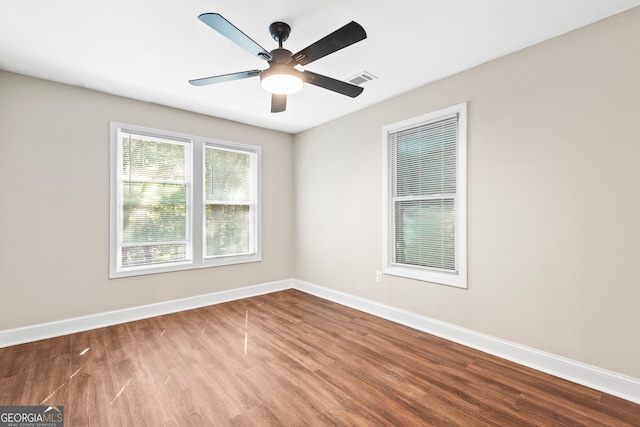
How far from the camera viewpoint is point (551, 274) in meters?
2.34

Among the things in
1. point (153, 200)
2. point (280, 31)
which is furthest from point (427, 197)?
point (153, 200)

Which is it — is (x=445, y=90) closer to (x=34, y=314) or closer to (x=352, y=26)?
(x=352, y=26)

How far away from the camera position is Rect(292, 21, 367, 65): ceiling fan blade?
168 centimetres

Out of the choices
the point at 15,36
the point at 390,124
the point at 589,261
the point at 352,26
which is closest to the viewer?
the point at 352,26

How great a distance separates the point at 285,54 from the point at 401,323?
297 centimetres

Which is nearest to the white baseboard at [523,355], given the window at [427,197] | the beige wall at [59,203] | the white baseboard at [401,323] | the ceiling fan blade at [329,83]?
the white baseboard at [401,323]

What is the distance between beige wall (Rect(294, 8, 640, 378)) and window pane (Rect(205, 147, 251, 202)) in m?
2.35

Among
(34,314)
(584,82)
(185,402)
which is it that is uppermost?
(584,82)

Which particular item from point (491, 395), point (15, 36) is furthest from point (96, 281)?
point (491, 395)

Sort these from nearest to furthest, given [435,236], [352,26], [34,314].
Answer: [352,26], [34,314], [435,236]

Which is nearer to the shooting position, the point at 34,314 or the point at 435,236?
the point at 34,314

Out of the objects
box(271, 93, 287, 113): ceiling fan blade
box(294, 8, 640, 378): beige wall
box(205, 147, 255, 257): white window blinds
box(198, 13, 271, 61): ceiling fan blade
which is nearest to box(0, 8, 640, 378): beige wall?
box(294, 8, 640, 378): beige wall

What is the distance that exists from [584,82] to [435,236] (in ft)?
5.72

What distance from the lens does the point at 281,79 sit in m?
2.20
